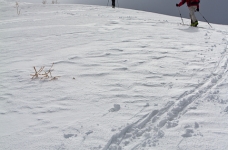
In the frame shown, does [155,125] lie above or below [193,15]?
below

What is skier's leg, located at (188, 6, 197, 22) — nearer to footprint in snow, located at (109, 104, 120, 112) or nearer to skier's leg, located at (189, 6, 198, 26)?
skier's leg, located at (189, 6, 198, 26)

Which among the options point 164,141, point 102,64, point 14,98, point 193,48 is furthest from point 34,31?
point 164,141

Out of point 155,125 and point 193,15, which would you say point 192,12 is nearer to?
point 193,15

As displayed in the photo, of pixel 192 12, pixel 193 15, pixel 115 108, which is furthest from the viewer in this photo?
pixel 192 12

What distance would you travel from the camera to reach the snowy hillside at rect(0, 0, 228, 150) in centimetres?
222

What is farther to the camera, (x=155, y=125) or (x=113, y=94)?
(x=113, y=94)

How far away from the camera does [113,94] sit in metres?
3.08

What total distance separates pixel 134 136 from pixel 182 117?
Result: 0.66 m

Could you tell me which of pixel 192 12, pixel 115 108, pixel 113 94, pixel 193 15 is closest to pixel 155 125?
pixel 115 108

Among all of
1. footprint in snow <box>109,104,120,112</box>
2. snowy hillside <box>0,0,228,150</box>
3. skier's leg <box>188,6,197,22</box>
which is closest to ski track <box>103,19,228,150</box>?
snowy hillside <box>0,0,228,150</box>

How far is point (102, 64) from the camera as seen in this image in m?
4.21

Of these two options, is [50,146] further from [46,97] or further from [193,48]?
[193,48]

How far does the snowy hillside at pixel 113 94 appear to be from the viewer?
2221 mm

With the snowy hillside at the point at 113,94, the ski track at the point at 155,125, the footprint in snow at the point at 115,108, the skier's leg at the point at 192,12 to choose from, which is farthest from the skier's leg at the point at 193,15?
the footprint in snow at the point at 115,108
